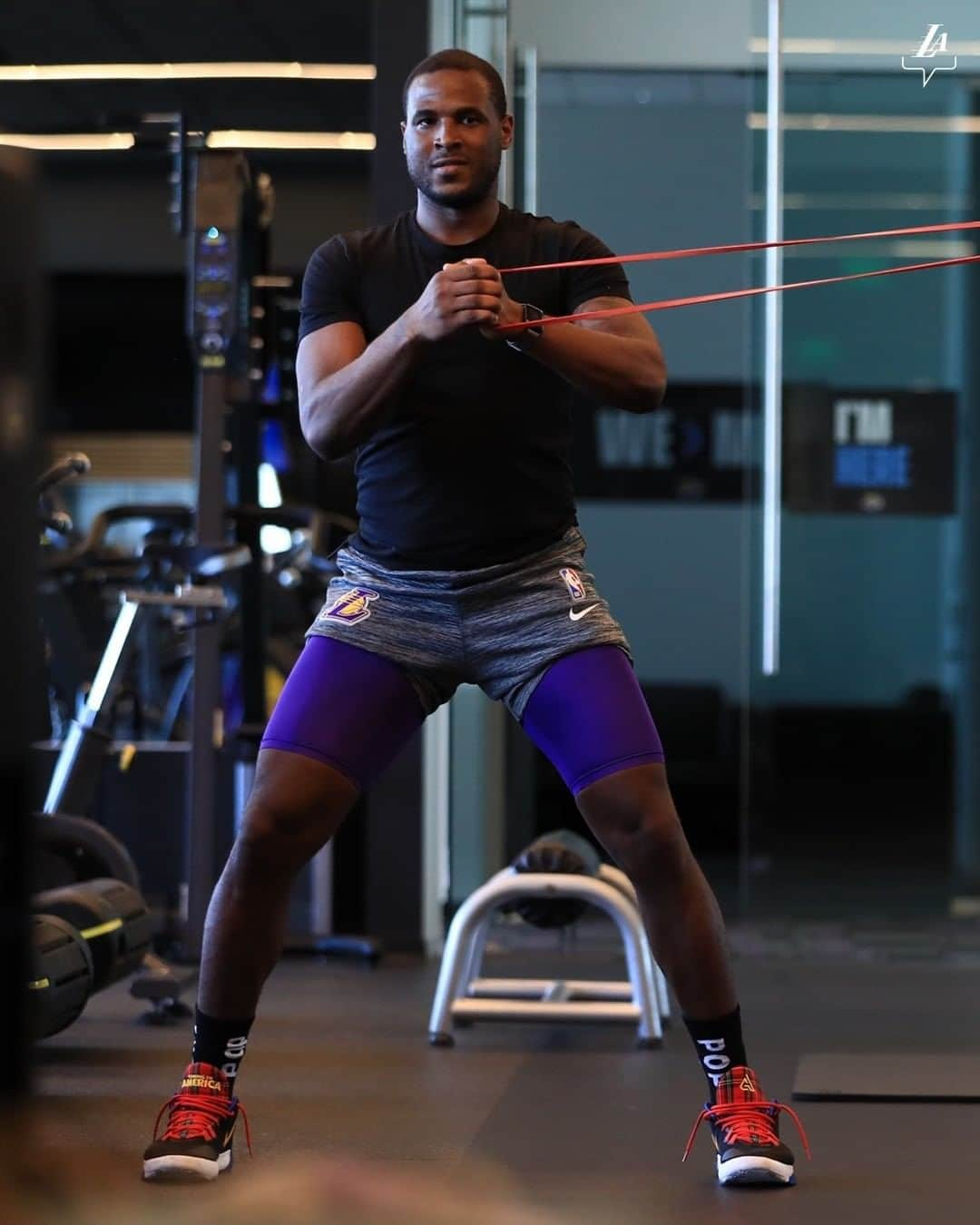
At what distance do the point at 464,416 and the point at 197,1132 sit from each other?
1027mm

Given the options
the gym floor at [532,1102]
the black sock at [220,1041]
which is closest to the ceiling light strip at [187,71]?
the gym floor at [532,1102]

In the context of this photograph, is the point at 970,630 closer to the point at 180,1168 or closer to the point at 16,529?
the point at 180,1168

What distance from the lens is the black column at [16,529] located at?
0.73 metres

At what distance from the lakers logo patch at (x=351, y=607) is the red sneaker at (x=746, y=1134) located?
31.1 inches

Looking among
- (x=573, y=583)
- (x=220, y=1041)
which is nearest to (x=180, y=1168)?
(x=220, y=1041)

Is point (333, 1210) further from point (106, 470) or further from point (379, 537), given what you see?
point (106, 470)

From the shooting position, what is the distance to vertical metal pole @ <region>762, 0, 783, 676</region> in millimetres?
4809

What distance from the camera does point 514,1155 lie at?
2.51 m

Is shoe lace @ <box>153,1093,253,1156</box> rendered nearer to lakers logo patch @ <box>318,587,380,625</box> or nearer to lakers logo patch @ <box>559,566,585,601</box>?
lakers logo patch @ <box>318,587,380,625</box>

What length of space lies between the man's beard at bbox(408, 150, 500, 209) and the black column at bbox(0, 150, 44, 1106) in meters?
1.64

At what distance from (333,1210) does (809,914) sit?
10.5 ft

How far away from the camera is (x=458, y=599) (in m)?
2.38

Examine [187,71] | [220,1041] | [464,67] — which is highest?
[187,71]

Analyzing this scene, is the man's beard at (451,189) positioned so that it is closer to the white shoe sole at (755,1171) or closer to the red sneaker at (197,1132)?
the red sneaker at (197,1132)
